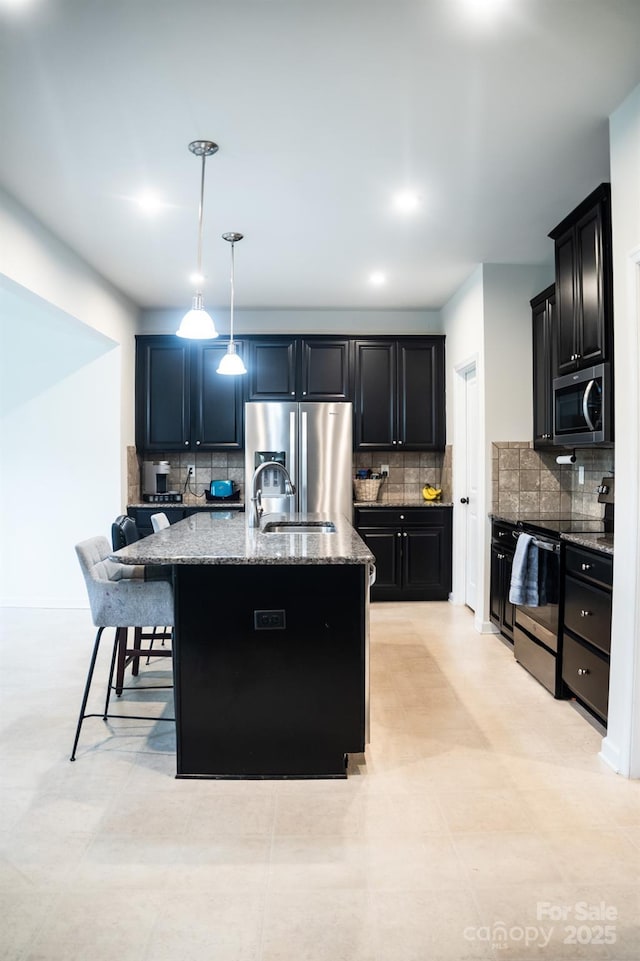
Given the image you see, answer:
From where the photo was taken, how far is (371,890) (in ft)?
5.93

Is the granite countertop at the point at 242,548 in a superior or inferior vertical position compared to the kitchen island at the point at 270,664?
superior

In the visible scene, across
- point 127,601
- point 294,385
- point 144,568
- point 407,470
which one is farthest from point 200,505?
point 127,601

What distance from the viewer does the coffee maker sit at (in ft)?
19.0

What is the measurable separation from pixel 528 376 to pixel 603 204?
1.73 m

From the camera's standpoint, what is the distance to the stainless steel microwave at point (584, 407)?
9.73 feet

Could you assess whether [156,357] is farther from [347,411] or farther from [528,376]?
[528,376]

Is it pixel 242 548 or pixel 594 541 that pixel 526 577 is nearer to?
pixel 594 541

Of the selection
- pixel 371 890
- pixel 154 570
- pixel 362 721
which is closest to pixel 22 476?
pixel 154 570

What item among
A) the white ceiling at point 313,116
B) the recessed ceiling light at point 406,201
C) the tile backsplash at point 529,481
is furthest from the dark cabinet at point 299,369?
the recessed ceiling light at point 406,201

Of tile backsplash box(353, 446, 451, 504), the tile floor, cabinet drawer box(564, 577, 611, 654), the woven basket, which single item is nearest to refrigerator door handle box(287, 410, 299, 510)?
the woven basket

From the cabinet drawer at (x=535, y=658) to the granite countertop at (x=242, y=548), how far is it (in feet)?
4.26

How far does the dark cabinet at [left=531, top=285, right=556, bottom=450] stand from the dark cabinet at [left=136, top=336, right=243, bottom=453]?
265 cm

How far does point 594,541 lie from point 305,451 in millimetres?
3072

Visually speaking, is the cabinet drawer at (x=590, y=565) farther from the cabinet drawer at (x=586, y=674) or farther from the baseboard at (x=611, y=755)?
the baseboard at (x=611, y=755)
